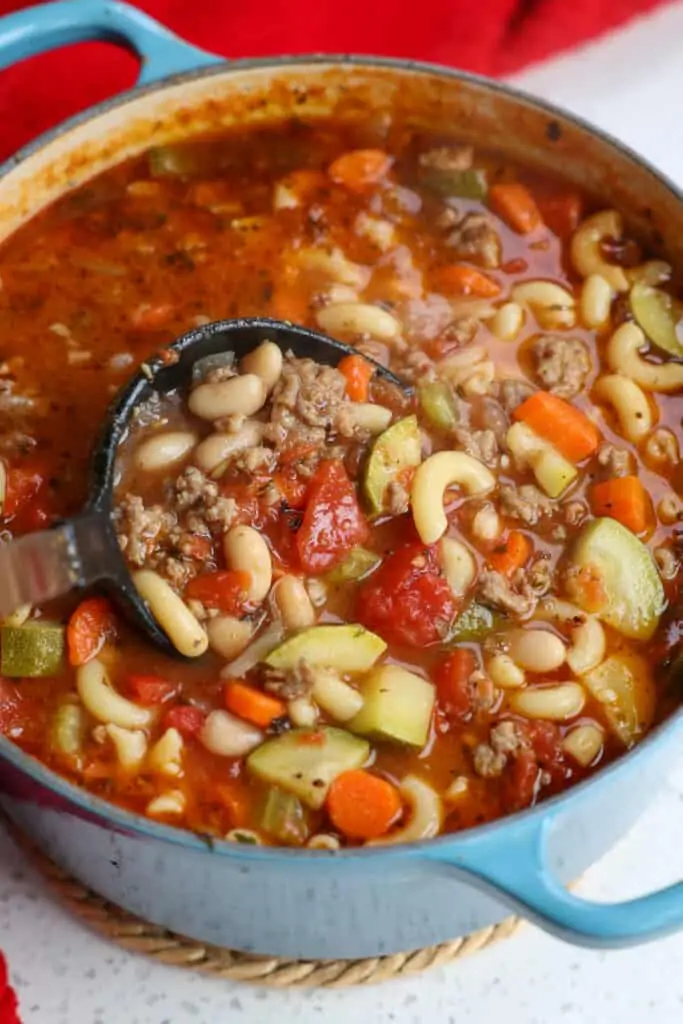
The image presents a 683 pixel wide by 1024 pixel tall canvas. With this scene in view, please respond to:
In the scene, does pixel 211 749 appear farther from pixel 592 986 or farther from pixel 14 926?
pixel 592 986

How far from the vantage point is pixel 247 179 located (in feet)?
9.76

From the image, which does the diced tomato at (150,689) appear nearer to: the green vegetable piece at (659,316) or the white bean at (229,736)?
the white bean at (229,736)

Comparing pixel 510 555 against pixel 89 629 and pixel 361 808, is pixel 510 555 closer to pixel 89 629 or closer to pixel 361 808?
pixel 361 808

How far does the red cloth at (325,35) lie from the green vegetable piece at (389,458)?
4.39 feet

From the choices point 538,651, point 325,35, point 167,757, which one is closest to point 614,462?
point 538,651

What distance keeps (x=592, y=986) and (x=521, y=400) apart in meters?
1.08

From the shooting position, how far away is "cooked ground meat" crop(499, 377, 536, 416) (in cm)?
259

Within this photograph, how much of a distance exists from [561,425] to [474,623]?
1.52 feet

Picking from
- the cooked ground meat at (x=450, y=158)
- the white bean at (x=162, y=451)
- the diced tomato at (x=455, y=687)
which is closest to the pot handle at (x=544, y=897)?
the diced tomato at (x=455, y=687)

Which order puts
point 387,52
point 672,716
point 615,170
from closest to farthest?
point 672,716 < point 615,170 < point 387,52

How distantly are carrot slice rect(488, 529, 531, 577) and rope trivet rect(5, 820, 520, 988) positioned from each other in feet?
2.05

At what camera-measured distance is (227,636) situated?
227 centimetres

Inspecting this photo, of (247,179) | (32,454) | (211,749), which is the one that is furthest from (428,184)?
(211,749)

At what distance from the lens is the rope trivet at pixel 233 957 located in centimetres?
226
